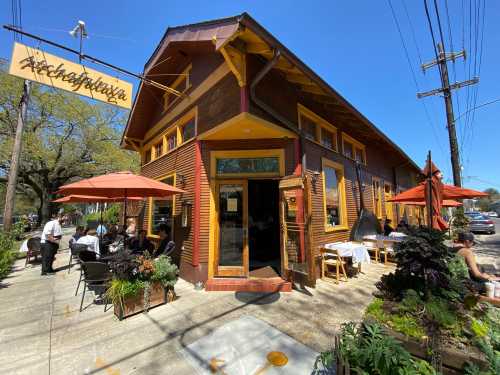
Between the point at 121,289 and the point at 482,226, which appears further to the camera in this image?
the point at 482,226

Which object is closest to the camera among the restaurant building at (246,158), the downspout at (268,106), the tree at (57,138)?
the downspout at (268,106)

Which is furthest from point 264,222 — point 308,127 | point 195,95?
point 195,95

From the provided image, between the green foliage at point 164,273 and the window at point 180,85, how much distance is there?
5072 millimetres

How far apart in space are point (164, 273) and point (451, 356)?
13.8 ft

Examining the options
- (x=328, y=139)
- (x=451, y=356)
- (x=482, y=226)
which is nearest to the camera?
(x=451, y=356)

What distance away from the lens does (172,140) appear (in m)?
7.95

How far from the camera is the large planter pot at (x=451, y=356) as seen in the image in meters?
1.90

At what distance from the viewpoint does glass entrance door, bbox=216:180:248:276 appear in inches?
213

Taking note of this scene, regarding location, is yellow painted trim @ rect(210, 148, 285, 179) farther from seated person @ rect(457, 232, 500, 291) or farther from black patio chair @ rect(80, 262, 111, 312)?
seated person @ rect(457, 232, 500, 291)

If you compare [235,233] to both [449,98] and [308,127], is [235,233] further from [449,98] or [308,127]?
[449,98]

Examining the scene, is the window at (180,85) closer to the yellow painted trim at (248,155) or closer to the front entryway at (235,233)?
the yellow painted trim at (248,155)

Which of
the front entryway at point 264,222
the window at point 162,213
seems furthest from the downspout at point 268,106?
the window at point 162,213

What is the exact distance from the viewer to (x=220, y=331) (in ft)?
11.1

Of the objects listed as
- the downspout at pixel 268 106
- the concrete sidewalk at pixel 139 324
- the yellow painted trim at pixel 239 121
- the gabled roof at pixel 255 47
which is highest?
the gabled roof at pixel 255 47
